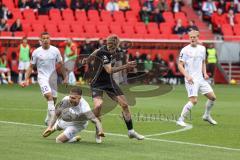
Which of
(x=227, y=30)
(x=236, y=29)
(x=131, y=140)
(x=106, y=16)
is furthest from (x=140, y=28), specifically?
(x=131, y=140)

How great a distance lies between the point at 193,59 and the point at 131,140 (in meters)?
4.19

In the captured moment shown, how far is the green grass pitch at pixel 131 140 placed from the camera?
1253cm

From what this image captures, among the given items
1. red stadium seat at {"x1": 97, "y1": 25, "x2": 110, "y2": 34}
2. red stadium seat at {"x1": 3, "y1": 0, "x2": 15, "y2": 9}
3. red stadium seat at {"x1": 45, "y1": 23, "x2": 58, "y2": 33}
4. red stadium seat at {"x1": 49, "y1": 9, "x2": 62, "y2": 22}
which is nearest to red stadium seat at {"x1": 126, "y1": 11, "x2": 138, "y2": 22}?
red stadium seat at {"x1": 97, "y1": 25, "x2": 110, "y2": 34}

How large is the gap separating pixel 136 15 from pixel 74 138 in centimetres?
2702

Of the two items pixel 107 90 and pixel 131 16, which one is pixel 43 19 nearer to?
pixel 131 16

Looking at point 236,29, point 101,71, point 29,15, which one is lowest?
point 236,29

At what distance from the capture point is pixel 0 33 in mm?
35906

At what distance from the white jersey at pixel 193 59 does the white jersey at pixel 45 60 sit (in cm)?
303

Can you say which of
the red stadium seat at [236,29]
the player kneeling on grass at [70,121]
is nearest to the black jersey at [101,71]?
the player kneeling on grass at [70,121]

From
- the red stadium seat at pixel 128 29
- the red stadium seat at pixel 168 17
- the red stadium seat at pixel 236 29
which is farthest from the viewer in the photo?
the red stadium seat at pixel 236 29

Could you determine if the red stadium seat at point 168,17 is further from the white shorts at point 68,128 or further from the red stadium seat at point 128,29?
the white shorts at point 68,128

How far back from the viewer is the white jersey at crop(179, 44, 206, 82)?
1834 centimetres

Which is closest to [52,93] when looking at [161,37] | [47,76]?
[47,76]

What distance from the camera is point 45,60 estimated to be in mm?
17797
